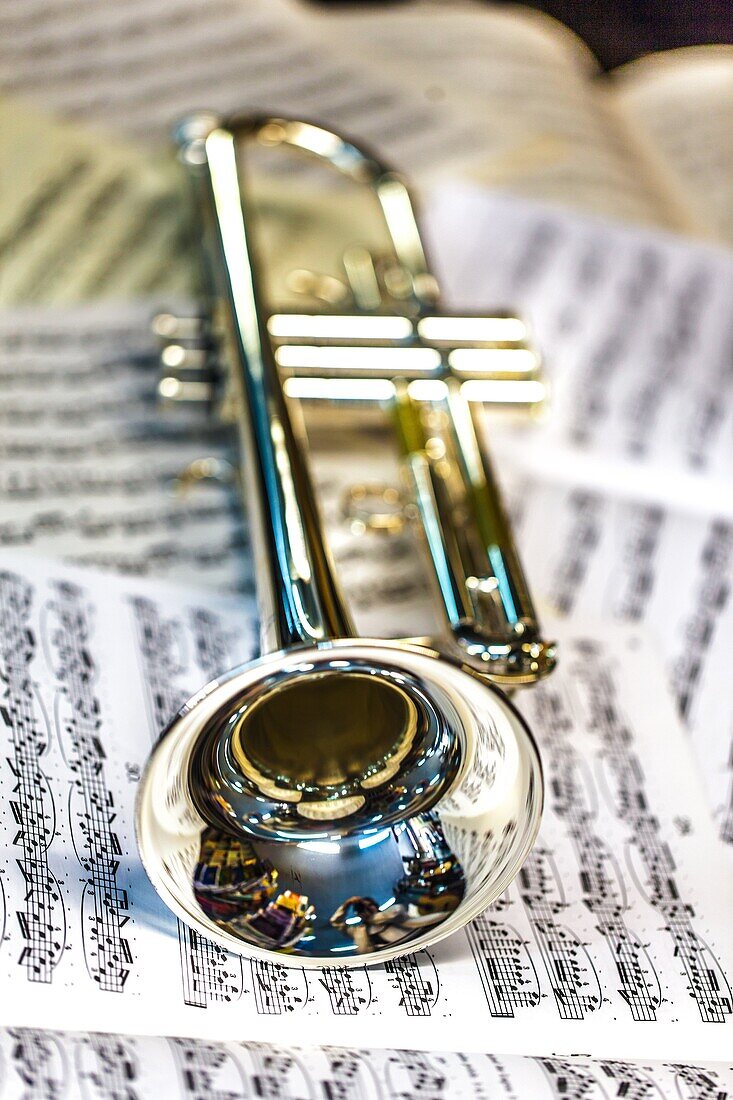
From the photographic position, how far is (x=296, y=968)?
393 mm

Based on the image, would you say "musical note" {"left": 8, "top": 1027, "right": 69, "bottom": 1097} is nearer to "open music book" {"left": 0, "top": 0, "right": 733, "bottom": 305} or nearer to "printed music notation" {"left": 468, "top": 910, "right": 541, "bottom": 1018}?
"printed music notation" {"left": 468, "top": 910, "right": 541, "bottom": 1018}

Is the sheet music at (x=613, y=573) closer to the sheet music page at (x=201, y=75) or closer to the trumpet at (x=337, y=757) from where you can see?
the trumpet at (x=337, y=757)

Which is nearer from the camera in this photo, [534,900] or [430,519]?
[534,900]

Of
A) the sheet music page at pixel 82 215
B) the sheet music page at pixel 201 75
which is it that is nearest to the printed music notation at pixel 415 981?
the sheet music page at pixel 82 215

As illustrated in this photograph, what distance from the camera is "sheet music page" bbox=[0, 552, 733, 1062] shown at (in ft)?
1.24

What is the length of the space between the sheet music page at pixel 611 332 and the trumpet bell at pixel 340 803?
0.29 m

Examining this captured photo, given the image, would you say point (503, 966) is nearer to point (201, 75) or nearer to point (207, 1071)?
point (207, 1071)

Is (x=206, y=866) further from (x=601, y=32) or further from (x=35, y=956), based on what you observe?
(x=601, y=32)

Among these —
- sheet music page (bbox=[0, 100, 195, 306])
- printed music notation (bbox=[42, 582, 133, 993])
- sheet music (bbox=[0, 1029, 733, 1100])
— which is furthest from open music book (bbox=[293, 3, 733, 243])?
sheet music (bbox=[0, 1029, 733, 1100])

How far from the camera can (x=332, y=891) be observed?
409mm

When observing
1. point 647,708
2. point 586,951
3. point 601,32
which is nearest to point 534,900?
point 586,951

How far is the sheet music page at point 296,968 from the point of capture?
378 mm

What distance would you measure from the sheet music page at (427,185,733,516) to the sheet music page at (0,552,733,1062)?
0.66 ft

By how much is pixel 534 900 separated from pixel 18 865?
0.62 ft
